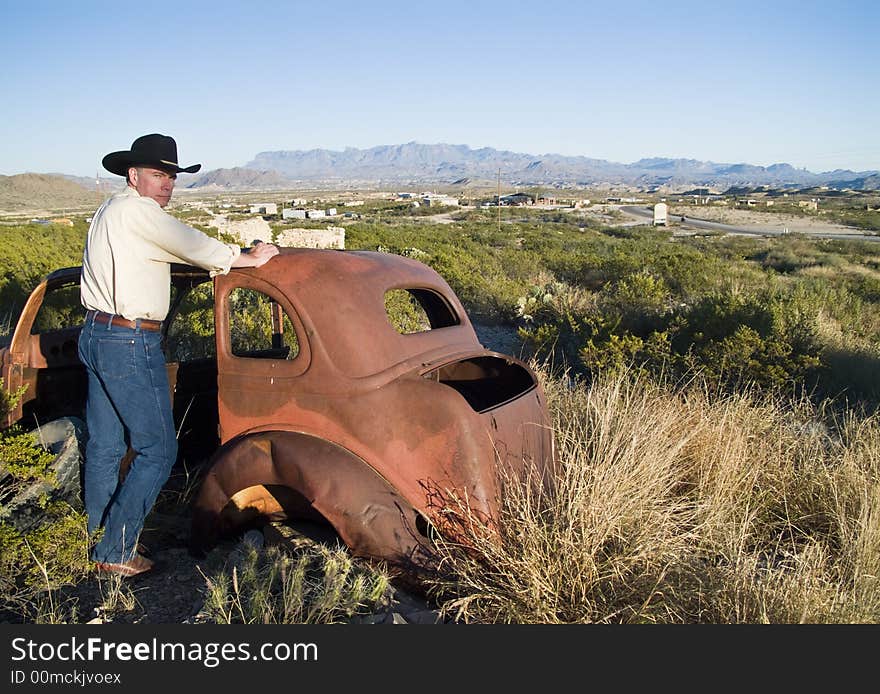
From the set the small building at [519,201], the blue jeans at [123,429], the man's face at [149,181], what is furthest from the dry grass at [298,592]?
the small building at [519,201]

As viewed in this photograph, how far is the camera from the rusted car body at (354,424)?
10.7 ft

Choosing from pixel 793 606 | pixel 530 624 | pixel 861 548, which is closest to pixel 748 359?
pixel 861 548

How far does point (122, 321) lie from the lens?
355 cm

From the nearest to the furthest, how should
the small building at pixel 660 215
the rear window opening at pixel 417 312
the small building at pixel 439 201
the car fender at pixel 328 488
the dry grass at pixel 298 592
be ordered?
the dry grass at pixel 298 592 < the car fender at pixel 328 488 < the rear window opening at pixel 417 312 < the small building at pixel 660 215 < the small building at pixel 439 201

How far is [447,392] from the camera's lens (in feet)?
10.9

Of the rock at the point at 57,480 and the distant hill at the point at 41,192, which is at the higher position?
the distant hill at the point at 41,192

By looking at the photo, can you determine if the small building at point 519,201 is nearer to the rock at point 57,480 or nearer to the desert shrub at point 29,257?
the desert shrub at point 29,257

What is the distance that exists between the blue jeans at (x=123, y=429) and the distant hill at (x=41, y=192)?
108069 millimetres

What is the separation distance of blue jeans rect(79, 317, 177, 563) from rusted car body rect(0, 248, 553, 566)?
31 cm

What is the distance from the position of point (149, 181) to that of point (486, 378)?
89.0 inches

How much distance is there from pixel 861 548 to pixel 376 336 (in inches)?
105

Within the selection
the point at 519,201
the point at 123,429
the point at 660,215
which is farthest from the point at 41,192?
the point at 123,429

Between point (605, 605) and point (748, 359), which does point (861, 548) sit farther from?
point (748, 359)

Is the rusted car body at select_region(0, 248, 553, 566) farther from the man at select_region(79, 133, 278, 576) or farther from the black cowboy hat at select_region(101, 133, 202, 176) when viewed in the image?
the black cowboy hat at select_region(101, 133, 202, 176)
